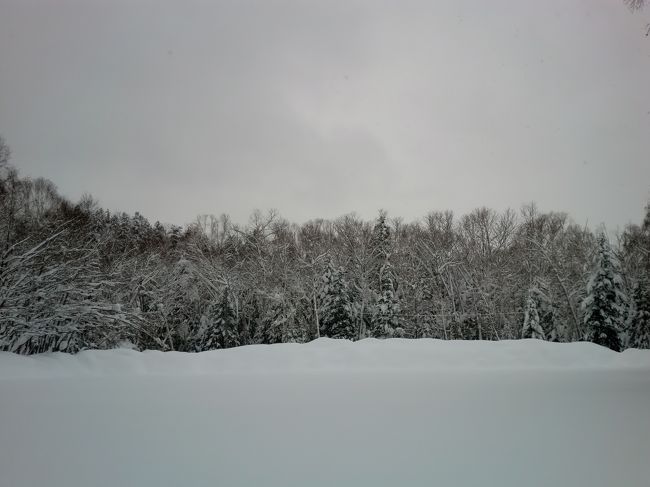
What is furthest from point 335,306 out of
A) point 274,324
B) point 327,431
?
point 327,431

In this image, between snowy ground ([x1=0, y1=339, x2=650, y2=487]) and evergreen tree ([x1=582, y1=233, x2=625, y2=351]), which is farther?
evergreen tree ([x1=582, y1=233, x2=625, y2=351])

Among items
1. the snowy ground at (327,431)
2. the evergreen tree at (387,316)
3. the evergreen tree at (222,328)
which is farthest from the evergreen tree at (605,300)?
the evergreen tree at (222,328)

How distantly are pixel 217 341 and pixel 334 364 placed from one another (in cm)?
1733

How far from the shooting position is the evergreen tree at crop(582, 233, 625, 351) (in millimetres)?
25484

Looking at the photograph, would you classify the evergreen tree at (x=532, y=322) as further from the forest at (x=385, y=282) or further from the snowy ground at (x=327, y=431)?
the snowy ground at (x=327, y=431)

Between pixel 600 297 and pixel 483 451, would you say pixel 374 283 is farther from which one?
pixel 483 451

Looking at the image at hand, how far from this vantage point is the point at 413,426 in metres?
4.65

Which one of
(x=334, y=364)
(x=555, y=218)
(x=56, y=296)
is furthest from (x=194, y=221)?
(x=555, y=218)

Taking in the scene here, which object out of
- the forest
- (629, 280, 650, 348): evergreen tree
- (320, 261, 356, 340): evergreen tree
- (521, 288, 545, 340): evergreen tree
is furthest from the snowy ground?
(629, 280, 650, 348): evergreen tree

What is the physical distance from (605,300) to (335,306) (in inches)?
657

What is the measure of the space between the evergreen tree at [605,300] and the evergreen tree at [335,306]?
14941mm

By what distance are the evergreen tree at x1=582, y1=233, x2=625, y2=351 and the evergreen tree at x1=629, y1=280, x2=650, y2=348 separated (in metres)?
1.41

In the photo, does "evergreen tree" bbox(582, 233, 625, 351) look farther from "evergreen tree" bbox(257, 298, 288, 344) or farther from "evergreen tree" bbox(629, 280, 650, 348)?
"evergreen tree" bbox(257, 298, 288, 344)

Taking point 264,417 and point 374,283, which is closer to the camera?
point 264,417
